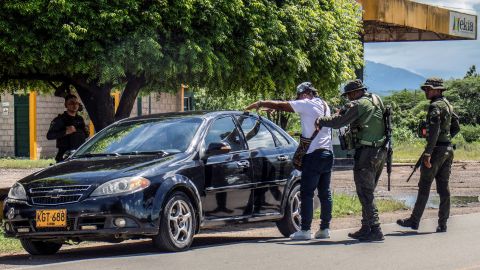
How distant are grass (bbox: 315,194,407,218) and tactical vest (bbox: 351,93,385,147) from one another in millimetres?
3727

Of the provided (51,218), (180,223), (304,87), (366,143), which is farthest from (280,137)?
(51,218)

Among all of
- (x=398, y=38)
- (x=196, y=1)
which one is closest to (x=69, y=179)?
(x=196, y=1)

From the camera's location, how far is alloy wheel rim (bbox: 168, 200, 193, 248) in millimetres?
10398

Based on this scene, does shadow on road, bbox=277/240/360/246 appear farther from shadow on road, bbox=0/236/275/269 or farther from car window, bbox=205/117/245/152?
car window, bbox=205/117/245/152

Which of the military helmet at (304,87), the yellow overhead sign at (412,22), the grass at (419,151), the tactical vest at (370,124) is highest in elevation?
the yellow overhead sign at (412,22)

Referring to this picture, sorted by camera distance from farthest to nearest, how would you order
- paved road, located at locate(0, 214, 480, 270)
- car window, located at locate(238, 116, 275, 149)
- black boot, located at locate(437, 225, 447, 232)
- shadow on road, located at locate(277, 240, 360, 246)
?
1. black boot, located at locate(437, 225, 447, 232)
2. car window, located at locate(238, 116, 275, 149)
3. shadow on road, located at locate(277, 240, 360, 246)
4. paved road, located at locate(0, 214, 480, 270)

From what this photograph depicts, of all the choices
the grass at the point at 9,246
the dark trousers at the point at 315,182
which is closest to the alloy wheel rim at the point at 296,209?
the dark trousers at the point at 315,182

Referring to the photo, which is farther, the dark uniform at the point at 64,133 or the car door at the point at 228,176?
the dark uniform at the point at 64,133

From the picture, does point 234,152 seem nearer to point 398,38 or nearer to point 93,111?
point 93,111

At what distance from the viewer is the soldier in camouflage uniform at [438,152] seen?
12.7m

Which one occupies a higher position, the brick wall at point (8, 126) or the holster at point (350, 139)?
the holster at point (350, 139)

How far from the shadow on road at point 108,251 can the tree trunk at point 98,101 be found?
4.75 metres

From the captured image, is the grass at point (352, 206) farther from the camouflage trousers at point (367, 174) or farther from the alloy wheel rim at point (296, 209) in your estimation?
the camouflage trousers at point (367, 174)

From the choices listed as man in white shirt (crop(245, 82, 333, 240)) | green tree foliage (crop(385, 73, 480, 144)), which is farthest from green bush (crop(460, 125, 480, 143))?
man in white shirt (crop(245, 82, 333, 240))
